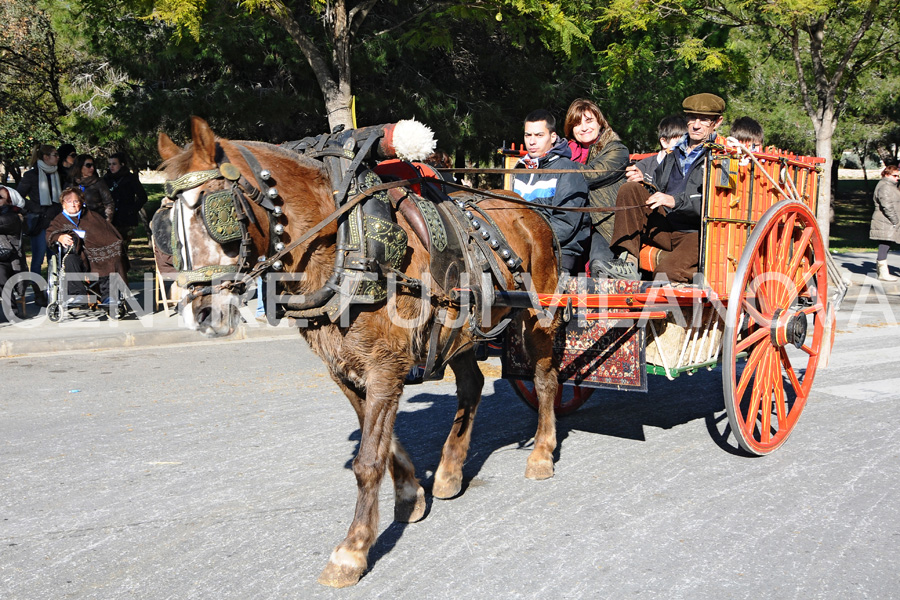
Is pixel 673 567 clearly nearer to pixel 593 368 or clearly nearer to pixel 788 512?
pixel 788 512

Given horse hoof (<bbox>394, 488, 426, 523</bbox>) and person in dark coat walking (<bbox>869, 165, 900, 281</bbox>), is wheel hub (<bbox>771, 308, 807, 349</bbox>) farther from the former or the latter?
person in dark coat walking (<bbox>869, 165, 900, 281</bbox>)

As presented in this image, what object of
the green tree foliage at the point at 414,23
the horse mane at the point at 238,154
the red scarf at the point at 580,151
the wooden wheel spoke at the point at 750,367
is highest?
the green tree foliage at the point at 414,23

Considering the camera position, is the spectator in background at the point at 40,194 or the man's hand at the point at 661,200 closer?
the man's hand at the point at 661,200

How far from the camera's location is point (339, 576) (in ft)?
11.8

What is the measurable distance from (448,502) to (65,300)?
7.98 m

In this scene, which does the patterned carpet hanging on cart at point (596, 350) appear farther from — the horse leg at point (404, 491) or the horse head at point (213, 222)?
the horse head at point (213, 222)

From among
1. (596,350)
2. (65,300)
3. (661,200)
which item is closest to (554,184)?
(661,200)

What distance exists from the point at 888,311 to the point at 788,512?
29.0ft

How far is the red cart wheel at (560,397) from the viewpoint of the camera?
630cm

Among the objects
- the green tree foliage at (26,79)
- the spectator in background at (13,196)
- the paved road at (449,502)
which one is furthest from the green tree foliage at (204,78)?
the paved road at (449,502)

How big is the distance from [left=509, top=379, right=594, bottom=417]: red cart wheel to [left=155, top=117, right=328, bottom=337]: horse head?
3206 mm

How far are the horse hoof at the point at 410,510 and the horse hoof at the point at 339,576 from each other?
2.41ft

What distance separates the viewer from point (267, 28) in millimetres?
12797

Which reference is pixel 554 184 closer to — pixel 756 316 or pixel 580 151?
pixel 580 151
